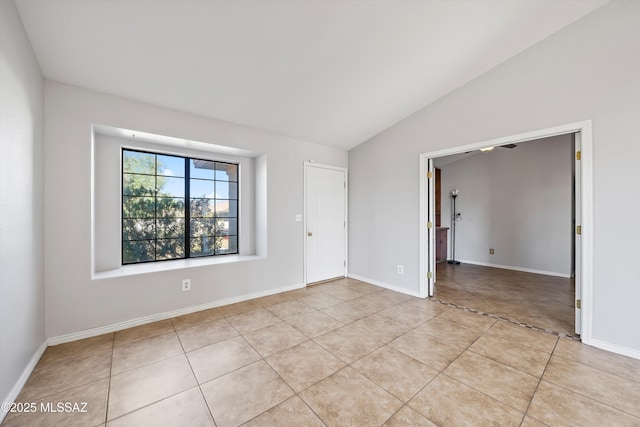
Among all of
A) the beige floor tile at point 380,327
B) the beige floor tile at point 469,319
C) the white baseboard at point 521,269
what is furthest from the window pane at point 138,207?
the white baseboard at point 521,269

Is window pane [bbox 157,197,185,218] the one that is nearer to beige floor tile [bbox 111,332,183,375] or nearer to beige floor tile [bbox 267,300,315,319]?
beige floor tile [bbox 111,332,183,375]

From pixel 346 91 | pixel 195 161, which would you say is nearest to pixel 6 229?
pixel 195 161

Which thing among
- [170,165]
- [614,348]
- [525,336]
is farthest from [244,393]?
[614,348]

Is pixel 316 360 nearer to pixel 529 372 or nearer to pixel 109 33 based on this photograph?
pixel 529 372

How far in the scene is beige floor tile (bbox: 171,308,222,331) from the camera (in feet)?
9.16

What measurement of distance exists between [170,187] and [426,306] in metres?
3.86

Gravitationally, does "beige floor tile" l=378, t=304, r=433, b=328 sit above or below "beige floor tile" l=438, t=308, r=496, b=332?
above

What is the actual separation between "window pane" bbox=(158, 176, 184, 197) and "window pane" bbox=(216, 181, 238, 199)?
1.63ft

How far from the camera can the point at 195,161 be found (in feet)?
11.9

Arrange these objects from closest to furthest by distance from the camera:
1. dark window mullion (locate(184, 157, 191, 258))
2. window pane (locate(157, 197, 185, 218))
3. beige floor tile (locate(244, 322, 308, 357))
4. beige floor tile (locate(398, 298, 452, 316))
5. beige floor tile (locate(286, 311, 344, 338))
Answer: beige floor tile (locate(244, 322, 308, 357)) → beige floor tile (locate(286, 311, 344, 338)) → beige floor tile (locate(398, 298, 452, 316)) → window pane (locate(157, 197, 185, 218)) → dark window mullion (locate(184, 157, 191, 258))

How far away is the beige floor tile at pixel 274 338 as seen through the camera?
7.54ft

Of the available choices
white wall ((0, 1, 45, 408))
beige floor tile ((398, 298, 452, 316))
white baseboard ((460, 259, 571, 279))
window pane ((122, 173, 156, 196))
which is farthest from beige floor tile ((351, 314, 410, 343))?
white baseboard ((460, 259, 571, 279))

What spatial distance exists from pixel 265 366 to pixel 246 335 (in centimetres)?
60

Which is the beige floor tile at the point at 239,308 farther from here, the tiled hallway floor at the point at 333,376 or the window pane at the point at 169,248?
the window pane at the point at 169,248
